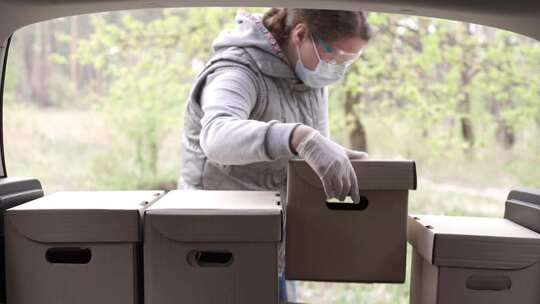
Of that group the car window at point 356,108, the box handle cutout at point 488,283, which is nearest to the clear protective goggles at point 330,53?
the box handle cutout at point 488,283

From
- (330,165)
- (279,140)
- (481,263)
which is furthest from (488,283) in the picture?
(279,140)

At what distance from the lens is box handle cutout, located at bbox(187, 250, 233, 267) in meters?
1.00

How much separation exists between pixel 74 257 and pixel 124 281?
0.70 feet

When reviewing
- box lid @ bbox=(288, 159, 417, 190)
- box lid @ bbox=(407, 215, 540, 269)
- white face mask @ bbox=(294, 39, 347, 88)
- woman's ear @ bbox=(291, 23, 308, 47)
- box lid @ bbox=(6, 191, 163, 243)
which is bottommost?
box lid @ bbox=(407, 215, 540, 269)

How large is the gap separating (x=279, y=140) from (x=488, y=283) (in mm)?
537

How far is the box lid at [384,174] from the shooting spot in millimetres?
1096

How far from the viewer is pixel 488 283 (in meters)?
1.08

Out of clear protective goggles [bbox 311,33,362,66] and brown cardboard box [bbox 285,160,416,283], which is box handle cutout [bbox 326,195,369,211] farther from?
clear protective goggles [bbox 311,33,362,66]

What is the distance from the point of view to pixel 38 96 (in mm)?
4691

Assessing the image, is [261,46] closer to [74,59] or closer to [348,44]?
[348,44]

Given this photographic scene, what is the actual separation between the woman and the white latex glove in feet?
0.43

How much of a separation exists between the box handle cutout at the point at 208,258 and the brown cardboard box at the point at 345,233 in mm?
154

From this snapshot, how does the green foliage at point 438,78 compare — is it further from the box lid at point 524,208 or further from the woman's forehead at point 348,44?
the box lid at point 524,208

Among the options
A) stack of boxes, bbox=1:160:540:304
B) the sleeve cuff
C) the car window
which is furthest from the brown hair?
the car window
